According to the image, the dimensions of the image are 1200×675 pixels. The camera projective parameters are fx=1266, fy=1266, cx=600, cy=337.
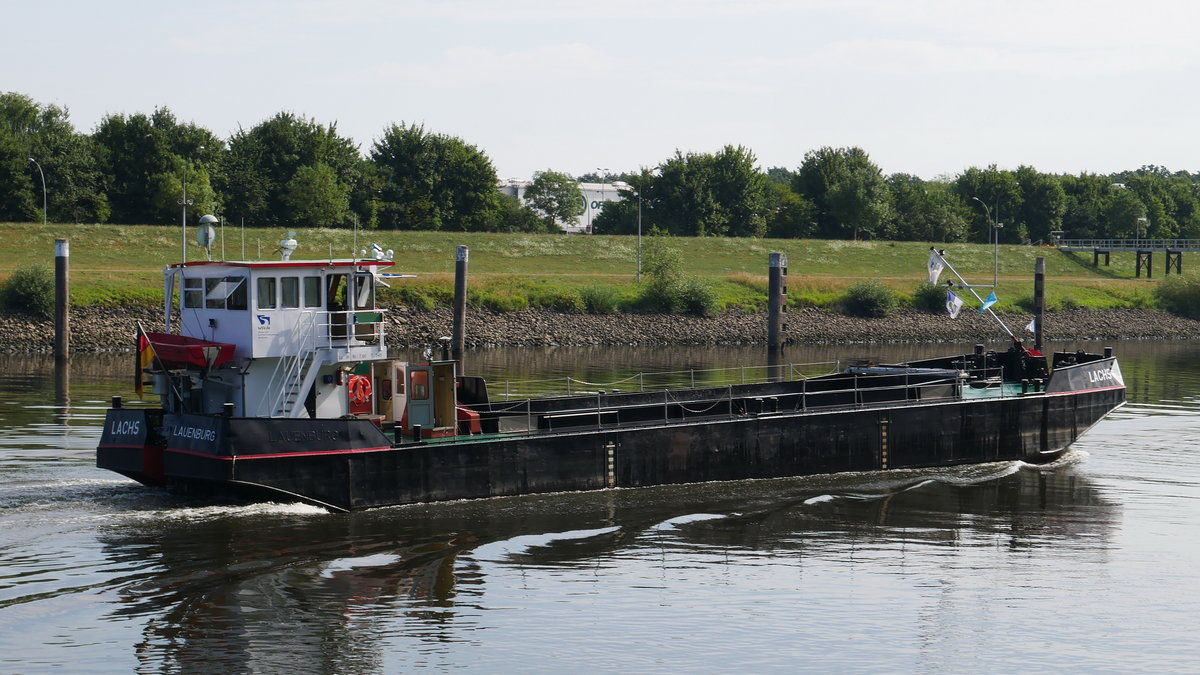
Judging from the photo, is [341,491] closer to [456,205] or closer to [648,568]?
[648,568]

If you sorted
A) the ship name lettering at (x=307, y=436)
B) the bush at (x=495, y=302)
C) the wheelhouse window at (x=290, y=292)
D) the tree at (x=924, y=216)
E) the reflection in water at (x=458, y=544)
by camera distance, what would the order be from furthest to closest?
the tree at (x=924, y=216)
the bush at (x=495, y=302)
the wheelhouse window at (x=290, y=292)
the ship name lettering at (x=307, y=436)
the reflection in water at (x=458, y=544)

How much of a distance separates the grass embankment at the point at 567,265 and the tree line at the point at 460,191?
5389 millimetres

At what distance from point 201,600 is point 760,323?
2266 inches

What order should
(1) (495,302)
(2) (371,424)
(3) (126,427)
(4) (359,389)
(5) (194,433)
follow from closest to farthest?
(5) (194,433) < (2) (371,424) < (3) (126,427) < (4) (359,389) < (1) (495,302)

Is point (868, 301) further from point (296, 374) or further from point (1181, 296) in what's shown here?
point (296, 374)

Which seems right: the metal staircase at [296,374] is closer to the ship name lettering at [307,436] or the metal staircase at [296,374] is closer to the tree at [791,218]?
the ship name lettering at [307,436]

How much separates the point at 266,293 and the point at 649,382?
23404 mm

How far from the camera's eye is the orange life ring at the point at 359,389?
2583cm

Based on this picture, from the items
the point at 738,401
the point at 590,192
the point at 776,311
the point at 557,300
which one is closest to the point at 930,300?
the point at 776,311

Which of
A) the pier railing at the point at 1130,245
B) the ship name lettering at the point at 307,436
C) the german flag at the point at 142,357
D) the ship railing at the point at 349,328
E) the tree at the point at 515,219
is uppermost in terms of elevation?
the tree at the point at 515,219

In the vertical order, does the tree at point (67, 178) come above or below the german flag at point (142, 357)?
above

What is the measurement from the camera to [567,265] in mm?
90562

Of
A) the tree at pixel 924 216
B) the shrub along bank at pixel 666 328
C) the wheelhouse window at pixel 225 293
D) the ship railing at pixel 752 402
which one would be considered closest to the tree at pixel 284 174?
the shrub along bank at pixel 666 328

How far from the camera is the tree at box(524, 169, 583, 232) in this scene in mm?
129500
